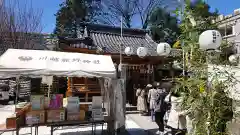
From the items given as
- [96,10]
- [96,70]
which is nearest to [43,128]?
[96,70]

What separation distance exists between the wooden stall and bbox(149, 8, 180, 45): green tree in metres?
6.13

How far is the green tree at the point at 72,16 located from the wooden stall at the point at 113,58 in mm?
8505

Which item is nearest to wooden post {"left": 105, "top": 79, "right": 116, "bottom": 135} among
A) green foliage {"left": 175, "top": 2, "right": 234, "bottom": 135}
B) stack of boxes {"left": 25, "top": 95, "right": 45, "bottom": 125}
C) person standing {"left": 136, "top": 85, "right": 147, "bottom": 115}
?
stack of boxes {"left": 25, "top": 95, "right": 45, "bottom": 125}

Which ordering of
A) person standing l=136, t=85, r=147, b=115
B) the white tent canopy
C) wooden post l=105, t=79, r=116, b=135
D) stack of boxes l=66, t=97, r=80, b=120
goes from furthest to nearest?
person standing l=136, t=85, r=147, b=115 < wooden post l=105, t=79, r=116, b=135 < stack of boxes l=66, t=97, r=80, b=120 < the white tent canopy

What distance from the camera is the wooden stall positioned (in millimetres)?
11125

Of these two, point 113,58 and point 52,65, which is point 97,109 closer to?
point 52,65

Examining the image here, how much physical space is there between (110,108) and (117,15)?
20.4 meters

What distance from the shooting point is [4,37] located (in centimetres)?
1517

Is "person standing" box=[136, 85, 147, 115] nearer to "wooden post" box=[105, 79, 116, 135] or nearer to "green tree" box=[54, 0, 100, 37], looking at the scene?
"wooden post" box=[105, 79, 116, 135]

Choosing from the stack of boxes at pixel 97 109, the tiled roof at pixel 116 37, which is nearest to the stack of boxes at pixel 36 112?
the stack of boxes at pixel 97 109

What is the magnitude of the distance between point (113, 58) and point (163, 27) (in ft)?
39.6

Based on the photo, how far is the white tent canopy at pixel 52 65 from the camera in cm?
511

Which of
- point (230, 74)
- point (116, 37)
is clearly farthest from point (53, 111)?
point (116, 37)

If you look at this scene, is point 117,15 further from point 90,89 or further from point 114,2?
point 90,89
